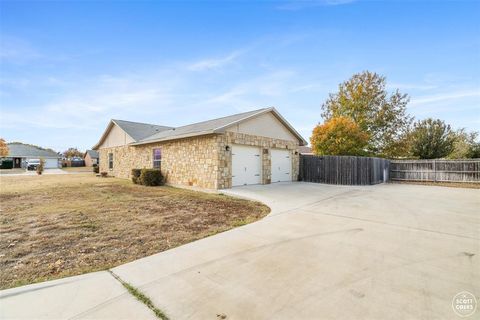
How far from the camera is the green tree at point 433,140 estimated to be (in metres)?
19.6

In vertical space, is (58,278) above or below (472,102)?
below

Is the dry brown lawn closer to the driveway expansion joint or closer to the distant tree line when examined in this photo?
the driveway expansion joint

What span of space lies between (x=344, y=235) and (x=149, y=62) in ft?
41.1

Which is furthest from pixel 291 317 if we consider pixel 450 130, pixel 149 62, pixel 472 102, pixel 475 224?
pixel 450 130

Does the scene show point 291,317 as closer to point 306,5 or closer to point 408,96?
point 306,5

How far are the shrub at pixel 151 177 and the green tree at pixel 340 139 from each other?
13.5m

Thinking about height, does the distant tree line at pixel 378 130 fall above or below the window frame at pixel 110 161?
above

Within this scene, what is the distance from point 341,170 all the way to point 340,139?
6286mm

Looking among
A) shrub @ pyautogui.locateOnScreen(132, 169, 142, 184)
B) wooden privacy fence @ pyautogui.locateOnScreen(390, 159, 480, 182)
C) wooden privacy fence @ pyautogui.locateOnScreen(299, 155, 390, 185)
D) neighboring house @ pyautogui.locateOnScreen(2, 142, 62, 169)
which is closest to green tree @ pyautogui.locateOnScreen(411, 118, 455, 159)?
wooden privacy fence @ pyautogui.locateOnScreen(390, 159, 480, 182)

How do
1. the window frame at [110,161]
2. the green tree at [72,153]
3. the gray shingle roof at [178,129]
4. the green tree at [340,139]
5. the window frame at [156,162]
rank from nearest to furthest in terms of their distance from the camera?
1. the gray shingle roof at [178,129]
2. the window frame at [156,162]
3. the green tree at [340,139]
4. the window frame at [110,161]
5. the green tree at [72,153]

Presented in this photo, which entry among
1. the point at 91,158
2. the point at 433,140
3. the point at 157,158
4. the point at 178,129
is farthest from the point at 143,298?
the point at 91,158

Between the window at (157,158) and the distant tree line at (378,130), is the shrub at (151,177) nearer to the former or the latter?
the window at (157,158)

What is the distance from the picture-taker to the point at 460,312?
6.73 ft

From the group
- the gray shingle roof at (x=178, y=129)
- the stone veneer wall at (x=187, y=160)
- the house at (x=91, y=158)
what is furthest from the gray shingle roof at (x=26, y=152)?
the stone veneer wall at (x=187, y=160)
